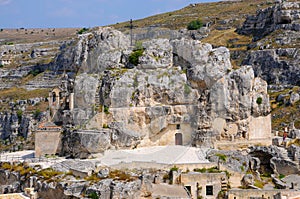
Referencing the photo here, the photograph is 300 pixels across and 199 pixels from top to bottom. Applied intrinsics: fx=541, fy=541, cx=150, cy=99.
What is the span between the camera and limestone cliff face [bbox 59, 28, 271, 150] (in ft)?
145

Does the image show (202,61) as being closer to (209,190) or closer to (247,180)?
(247,180)

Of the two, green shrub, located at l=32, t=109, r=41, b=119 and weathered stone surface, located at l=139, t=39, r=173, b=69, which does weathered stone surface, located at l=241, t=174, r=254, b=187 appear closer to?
weathered stone surface, located at l=139, t=39, r=173, b=69

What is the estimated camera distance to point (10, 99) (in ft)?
336

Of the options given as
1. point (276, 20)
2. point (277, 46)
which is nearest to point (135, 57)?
point (277, 46)

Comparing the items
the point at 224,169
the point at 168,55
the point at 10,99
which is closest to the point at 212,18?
the point at 10,99

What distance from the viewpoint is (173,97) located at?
45.1 metres

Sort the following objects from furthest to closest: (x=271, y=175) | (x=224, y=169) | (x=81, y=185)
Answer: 1. (x=271, y=175)
2. (x=224, y=169)
3. (x=81, y=185)

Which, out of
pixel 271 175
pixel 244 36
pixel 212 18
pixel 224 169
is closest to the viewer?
pixel 224 169

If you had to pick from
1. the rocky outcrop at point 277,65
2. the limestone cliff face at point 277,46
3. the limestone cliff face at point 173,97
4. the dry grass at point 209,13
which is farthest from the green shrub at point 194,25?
the limestone cliff face at point 173,97

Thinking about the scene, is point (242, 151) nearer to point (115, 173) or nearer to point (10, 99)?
point (115, 173)

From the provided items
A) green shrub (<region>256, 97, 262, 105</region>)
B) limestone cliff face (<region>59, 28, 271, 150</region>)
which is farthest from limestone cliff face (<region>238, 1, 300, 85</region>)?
limestone cliff face (<region>59, 28, 271, 150</region>)

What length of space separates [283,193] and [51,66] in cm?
8807

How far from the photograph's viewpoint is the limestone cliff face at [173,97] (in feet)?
145

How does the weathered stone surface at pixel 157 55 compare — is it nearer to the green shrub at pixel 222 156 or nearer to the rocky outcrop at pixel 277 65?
the green shrub at pixel 222 156
